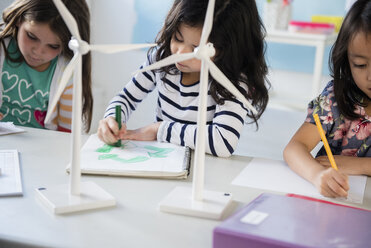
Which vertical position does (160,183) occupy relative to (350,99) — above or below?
below

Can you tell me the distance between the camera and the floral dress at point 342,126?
1309 mm

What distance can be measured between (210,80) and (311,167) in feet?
1.30

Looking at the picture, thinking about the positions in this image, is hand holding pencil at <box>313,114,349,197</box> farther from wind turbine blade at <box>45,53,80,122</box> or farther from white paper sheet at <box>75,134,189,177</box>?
wind turbine blade at <box>45,53,80,122</box>

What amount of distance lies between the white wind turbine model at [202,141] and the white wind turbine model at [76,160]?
95 millimetres

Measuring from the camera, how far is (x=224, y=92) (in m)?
1.30

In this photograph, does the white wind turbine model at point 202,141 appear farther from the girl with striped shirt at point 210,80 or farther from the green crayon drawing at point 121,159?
the girl with striped shirt at point 210,80

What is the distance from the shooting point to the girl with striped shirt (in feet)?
4.00

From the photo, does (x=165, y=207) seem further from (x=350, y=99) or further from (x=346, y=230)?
(x=350, y=99)

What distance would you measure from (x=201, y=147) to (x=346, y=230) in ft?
0.86

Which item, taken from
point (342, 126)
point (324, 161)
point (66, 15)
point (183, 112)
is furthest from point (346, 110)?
point (66, 15)

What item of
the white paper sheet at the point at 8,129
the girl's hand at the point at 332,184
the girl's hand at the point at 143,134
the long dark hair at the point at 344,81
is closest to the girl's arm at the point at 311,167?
the girl's hand at the point at 332,184

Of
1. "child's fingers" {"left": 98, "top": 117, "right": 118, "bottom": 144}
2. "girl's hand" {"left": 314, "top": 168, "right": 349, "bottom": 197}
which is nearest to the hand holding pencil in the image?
"girl's hand" {"left": 314, "top": 168, "right": 349, "bottom": 197}

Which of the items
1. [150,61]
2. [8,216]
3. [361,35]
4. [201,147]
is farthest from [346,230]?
[150,61]

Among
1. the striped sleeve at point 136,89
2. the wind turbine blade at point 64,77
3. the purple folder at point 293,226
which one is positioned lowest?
the purple folder at point 293,226
